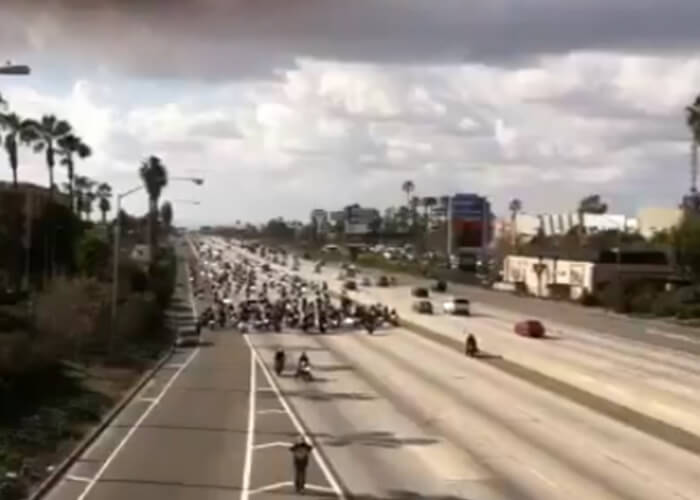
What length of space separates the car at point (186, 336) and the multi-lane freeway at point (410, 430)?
765 centimetres

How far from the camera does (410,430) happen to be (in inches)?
1670

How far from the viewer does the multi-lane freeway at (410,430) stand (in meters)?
31.2

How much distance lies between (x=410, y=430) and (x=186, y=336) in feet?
154

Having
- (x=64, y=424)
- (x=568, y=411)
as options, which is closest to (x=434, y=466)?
(x=64, y=424)

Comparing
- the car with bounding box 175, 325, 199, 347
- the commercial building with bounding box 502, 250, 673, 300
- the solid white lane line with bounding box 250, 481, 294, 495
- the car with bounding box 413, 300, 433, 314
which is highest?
the commercial building with bounding box 502, 250, 673, 300

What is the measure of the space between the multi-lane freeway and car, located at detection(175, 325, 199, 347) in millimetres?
7653

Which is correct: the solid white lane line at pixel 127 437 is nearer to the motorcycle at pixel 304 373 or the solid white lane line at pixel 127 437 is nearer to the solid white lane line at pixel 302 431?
the solid white lane line at pixel 302 431

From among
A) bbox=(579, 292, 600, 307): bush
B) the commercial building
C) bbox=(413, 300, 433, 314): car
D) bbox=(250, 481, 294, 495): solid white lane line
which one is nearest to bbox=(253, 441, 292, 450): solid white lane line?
bbox=(250, 481, 294, 495): solid white lane line

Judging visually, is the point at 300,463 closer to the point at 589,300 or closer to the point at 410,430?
the point at 410,430

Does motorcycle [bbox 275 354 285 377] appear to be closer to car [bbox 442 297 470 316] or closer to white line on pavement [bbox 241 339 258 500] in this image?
white line on pavement [bbox 241 339 258 500]

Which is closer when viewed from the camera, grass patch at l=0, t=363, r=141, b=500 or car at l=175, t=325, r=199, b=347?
grass patch at l=0, t=363, r=141, b=500

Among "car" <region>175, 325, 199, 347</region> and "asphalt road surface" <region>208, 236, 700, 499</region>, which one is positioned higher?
"asphalt road surface" <region>208, 236, 700, 499</region>

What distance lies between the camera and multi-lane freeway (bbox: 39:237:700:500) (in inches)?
1228

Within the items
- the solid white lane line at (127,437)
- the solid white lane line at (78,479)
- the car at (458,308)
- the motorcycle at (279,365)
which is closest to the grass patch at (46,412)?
the solid white lane line at (78,479)
